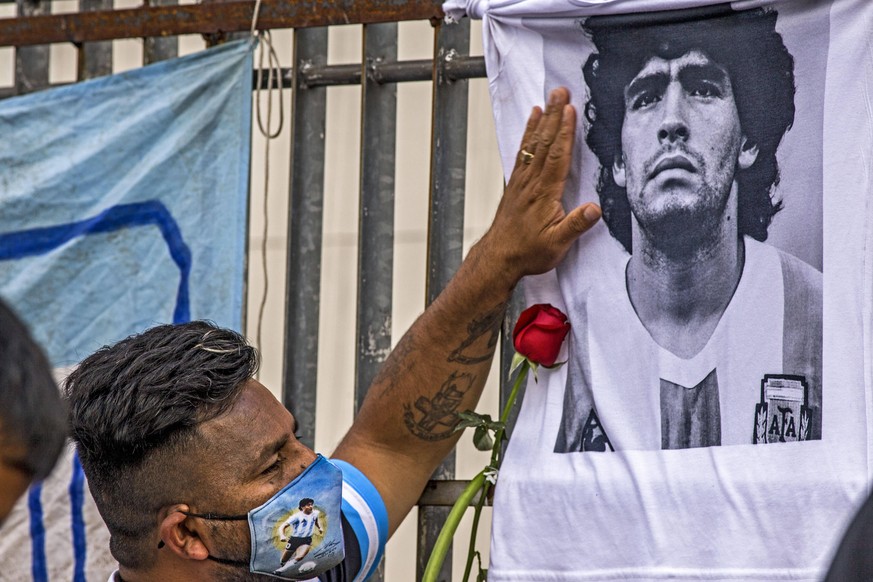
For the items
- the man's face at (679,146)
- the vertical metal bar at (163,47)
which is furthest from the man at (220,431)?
the vertical metal bar at (163,47)

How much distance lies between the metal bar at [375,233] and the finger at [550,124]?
1.65 ft

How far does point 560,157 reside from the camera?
7.78 feet

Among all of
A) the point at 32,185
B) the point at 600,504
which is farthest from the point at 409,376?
the point at 32,185

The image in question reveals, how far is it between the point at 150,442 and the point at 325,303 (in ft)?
2.69

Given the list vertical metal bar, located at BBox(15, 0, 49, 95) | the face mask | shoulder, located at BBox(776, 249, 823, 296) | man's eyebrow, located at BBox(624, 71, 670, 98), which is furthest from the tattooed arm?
vertical metal bar, located at BBox(15, 0, 49, 95)

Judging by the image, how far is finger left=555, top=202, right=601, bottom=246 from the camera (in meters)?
2.34

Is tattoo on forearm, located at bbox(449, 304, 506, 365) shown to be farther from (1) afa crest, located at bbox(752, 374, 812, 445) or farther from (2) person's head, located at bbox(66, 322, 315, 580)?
(1) afa crest, located at bbox(752, 374, 812, 445)

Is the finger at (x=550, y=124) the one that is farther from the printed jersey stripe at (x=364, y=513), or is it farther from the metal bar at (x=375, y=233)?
the printed jersey stripe at (x=364, y=513)

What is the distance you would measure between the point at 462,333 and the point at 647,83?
0.58 metres

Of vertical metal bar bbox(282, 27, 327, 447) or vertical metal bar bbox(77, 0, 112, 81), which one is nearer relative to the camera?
vertical metal bar bbox(282, 27, 327, 447)

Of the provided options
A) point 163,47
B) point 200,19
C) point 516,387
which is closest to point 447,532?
point 516,387

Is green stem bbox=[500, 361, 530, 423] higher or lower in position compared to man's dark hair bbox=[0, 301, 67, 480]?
lower

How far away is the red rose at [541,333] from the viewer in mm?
2363

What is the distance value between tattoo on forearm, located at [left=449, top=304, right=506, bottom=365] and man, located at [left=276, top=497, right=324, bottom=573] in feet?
1.33
